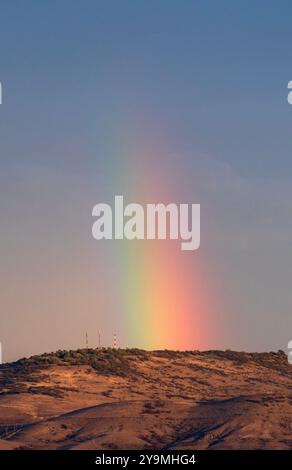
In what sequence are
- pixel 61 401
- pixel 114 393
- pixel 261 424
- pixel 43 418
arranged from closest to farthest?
pixel 261 424 → pixel 43 418 → pixel 61 401 → pixel 114 393

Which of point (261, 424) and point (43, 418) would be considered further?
point (43, 418)

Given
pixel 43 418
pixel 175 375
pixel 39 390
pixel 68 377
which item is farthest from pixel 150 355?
pixel 43 418

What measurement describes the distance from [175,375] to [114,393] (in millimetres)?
21510

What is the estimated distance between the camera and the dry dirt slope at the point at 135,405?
414 feet

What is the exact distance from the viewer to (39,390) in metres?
161

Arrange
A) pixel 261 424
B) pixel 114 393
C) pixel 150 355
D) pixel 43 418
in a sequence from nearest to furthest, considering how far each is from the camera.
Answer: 1. pixel 261 424
2. pixel 43 418
3. pixel 114 393
4. pixel 150 355

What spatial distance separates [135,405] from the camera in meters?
141

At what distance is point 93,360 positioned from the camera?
188500mm

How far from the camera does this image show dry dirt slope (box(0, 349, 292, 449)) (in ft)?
414

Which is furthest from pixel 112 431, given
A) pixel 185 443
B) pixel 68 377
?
pixel 68 377

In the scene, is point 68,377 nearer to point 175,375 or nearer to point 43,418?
point 175,375

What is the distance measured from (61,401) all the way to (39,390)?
6654mm
